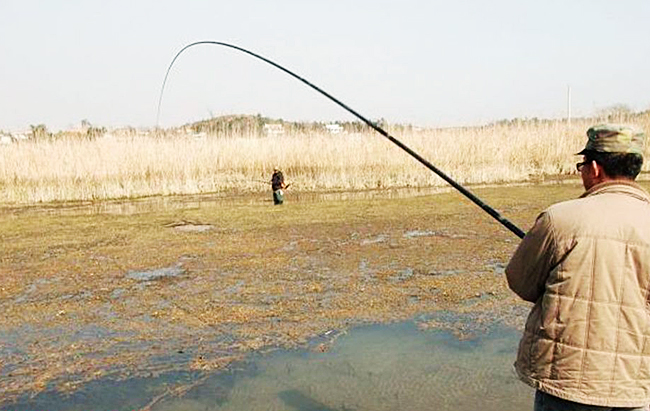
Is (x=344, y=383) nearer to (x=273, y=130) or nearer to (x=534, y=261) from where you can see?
(x=534, y=261)

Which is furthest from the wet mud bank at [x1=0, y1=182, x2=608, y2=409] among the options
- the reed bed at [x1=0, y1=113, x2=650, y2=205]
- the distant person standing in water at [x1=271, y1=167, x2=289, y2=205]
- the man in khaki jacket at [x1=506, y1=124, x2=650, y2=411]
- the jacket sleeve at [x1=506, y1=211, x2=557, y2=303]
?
the reed bed at [x1=0, y1=113, x2=650, y2=205]

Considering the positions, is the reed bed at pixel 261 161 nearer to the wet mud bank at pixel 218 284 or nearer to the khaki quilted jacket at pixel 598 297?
the wet mud bank at pixel 218 284

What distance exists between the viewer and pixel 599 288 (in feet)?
6.17

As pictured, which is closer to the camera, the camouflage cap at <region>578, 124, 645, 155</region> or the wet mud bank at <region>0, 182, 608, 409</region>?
the camouflage cap at <region>578, 124, 645, 155</region>

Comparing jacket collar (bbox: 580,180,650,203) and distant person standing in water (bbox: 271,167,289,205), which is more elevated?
jacket collar (bbox: 580,180,650,203)

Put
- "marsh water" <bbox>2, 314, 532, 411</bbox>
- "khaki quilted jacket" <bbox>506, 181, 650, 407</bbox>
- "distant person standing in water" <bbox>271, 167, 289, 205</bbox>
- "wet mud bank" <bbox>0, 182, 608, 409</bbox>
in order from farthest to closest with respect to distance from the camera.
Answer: "distant person standing in water" <bbox>271, 167, 289, 205</bbox> → "wet mud bank" <bbox>0, 182, 608, 409</bbox> → "marsh water" <bbox>2, 314, 532, 411</bbox> → "khaki quilted jacket" <bbox>506, 181, 650, 407</bbox>

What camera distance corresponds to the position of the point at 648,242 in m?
1.85

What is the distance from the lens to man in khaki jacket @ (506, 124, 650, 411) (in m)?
1.86

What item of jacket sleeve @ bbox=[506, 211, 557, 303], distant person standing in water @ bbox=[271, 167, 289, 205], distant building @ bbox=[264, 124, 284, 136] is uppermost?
distant building @ bbox=[264, 124, 284, 136]

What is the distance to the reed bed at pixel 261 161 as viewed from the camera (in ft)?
60.8

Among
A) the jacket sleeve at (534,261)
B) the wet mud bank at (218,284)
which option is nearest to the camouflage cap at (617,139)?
the jacket sleeve at (534,261)

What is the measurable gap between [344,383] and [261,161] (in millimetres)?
16648

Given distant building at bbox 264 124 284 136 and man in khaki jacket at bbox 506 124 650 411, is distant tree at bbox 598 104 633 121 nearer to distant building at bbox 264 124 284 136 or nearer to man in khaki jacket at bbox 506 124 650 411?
distant building at bbox 264 124 284 136

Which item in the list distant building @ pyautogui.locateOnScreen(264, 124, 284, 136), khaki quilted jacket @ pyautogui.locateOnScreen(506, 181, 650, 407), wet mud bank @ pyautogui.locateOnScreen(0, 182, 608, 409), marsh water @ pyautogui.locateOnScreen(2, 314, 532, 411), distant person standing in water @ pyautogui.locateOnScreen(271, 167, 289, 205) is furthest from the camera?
distant building @ pyautogui.locateOnScreen(264, 124, 284, 136)
